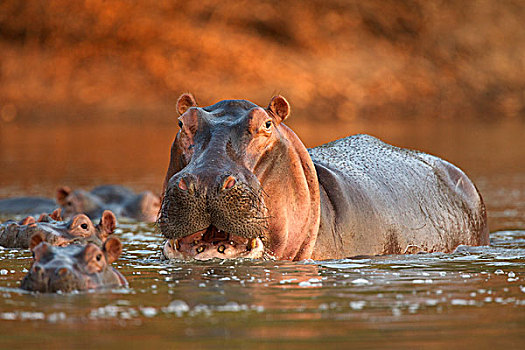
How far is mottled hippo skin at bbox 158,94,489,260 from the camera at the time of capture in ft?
19.1

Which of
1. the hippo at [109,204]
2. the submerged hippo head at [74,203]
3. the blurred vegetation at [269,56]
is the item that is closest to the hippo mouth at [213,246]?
the hippo at [109,204]

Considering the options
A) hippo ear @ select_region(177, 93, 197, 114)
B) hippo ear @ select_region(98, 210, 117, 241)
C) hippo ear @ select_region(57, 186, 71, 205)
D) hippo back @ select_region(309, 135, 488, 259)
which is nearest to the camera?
hippo ear @ select_region(177, 93, 197, 114)

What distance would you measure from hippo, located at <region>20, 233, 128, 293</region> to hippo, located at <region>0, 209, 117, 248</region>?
158cm

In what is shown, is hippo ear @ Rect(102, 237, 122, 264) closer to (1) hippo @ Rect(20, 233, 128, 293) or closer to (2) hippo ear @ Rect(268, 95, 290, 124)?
(1) hippo @ Rect(20, 233, 128, 293)

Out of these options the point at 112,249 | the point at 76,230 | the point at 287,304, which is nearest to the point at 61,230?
the point at 76,230

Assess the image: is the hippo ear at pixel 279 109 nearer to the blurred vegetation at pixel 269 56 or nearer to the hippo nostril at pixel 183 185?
the hippo nostril at pixel 183 185

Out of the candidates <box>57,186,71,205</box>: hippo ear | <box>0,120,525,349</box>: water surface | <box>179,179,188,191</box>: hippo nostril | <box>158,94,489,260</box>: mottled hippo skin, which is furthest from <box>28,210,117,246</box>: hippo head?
<box>57,186,71,205</box>: hippo ear

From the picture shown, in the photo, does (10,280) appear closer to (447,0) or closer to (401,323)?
(401,323)

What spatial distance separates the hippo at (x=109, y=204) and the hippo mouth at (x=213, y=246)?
5090mm

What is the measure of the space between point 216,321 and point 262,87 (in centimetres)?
3557

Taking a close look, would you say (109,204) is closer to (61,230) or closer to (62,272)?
(61,230)

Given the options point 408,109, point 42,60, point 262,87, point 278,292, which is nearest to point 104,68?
point 42,60

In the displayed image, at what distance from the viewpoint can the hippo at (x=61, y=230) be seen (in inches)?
284

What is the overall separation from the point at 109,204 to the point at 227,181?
6.79m
